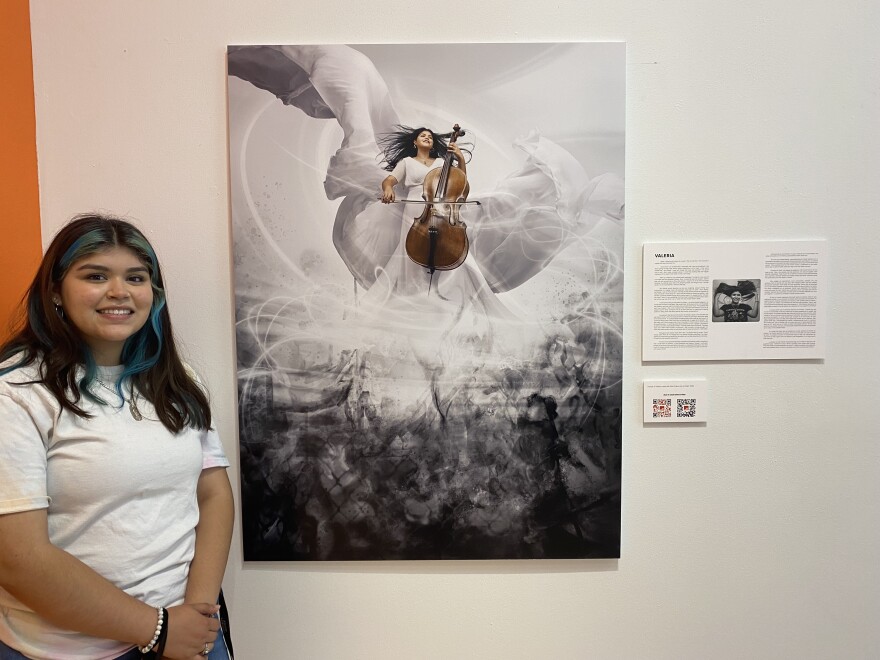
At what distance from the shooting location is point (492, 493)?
57.9 inches

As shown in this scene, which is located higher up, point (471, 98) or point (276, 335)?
point (471, 98)

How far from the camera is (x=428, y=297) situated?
56.7 inches

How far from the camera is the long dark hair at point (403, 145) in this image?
4.65 ft

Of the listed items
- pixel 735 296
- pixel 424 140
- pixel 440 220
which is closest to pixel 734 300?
pixel 735 296

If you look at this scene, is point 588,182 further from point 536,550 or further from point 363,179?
point 536,550

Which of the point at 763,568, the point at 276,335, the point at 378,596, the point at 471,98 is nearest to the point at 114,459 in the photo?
the point at 276,335

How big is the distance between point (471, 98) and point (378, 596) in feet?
4.60

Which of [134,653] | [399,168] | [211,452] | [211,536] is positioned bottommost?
[134,653]

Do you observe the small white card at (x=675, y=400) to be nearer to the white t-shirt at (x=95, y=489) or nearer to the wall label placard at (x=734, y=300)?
the wall label placard at (x=734, y=300)

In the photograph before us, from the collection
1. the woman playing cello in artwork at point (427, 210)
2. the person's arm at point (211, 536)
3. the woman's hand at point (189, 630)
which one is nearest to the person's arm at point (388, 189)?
the woman playing cello in artwork at point (427, 210)

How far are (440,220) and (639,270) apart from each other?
1.86 feet

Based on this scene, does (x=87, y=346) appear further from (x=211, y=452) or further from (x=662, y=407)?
(x=662, y=407)

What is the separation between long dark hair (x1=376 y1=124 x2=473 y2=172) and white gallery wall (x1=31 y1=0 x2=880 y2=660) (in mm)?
248

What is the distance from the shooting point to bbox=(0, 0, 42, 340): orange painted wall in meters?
1.36
